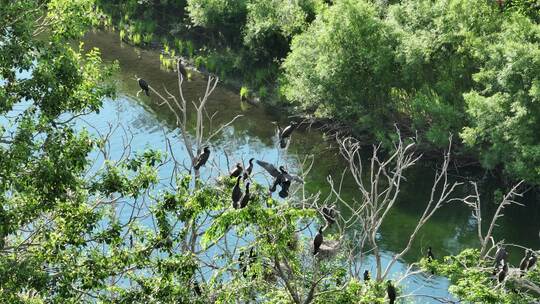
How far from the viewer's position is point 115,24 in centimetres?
5488

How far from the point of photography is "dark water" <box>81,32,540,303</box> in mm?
31125

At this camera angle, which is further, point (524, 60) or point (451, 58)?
point (451, 58)

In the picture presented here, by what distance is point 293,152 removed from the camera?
39.0 m

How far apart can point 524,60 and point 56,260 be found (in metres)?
22.7

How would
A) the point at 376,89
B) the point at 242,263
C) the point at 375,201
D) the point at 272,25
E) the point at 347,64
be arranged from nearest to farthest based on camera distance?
the point at 242,263 < the point at 375,201 < the point at 347,64 < the point at 376,89 < the point at 272,25

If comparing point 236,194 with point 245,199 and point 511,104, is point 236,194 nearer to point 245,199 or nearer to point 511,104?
point 245,199

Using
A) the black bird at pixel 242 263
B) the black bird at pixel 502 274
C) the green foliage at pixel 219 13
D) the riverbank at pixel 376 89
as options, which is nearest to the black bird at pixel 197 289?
the black bird at pixel 242 263

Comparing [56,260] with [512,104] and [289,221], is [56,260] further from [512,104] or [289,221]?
[512,104]

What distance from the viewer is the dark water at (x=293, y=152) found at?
31125mm

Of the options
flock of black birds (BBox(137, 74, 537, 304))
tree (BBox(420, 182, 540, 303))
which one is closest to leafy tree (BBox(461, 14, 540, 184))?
flock of black birds (BBox(137, 74, 537, 304))

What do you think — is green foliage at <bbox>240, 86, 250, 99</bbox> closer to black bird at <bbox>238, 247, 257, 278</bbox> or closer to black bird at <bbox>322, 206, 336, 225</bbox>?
black bird at <bbox>322, 206, 336, 225</bbox>

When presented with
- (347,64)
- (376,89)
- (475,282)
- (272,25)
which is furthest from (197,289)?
(272,25)

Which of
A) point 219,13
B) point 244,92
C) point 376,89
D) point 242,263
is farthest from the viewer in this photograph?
point 219,13

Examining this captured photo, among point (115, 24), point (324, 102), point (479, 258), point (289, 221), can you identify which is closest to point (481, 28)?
point (324, 102)
